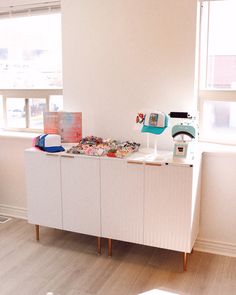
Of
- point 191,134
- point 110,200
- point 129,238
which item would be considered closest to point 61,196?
point 110,200

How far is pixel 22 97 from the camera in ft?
11.4

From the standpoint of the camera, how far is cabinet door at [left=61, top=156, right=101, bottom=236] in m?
2.60

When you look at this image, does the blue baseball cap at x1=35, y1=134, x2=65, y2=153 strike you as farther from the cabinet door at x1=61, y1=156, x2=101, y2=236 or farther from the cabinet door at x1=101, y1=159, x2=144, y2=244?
the cabinet door at x1=101, y1=159, x2=144, y2=244

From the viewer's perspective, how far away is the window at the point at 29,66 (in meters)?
3.25

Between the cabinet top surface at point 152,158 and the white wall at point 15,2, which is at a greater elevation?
the white wall at point 15,2

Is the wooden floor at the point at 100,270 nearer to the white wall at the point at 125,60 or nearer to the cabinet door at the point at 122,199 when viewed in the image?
the cabinet door at the point at 122,199

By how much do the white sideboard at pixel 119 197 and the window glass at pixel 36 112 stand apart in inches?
29.2

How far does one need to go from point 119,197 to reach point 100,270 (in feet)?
1.71

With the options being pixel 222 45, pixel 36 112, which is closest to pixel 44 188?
pixel 36 112

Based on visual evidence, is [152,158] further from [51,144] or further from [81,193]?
[51,144]

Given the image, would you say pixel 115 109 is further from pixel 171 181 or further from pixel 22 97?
pixel 22 97

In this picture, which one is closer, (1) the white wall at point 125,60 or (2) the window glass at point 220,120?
(1) the white wall at point 125,60

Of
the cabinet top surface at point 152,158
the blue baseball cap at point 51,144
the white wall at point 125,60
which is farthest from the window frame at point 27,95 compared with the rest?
the cabinet top surface at point 152,158

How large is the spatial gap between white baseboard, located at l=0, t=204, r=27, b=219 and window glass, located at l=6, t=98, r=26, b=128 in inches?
31.7
